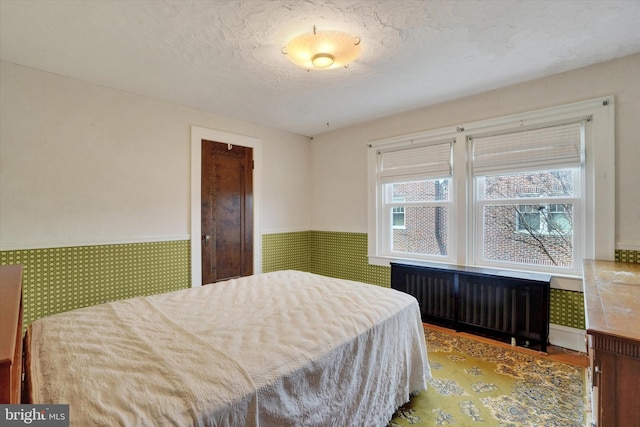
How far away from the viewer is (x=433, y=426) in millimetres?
1742

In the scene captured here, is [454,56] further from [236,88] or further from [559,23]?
[236,88]

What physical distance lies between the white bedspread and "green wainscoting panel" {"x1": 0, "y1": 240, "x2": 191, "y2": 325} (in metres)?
1.32

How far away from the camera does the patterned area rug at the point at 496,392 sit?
71.0 inches

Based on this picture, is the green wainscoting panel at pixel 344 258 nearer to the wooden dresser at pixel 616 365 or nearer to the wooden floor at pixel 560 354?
the wooden floor at pixel 560 354

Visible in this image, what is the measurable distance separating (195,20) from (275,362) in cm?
207

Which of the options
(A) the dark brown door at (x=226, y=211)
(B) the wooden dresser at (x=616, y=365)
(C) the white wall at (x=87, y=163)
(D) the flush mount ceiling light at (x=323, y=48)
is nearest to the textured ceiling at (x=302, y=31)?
(D) the flush mount ceiling light at (x=323, y=48)

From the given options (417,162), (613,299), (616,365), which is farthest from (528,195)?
(616,365)

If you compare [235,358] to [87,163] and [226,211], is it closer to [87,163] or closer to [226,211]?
[87,163]

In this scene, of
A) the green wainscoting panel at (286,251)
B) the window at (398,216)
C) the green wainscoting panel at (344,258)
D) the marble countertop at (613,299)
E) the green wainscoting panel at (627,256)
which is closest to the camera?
the marble countertop at (613,299)

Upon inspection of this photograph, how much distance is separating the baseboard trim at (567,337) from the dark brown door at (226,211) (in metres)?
3.39

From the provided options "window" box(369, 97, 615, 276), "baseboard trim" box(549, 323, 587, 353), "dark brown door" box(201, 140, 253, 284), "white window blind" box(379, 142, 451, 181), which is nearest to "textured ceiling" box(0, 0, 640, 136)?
"window" box(369, 97, 615, 276)

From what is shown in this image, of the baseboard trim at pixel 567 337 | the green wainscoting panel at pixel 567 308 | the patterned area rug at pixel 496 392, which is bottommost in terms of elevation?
the patterned area rug at pixel 496 392

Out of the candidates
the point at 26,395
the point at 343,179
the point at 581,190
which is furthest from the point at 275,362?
the point at 343,179

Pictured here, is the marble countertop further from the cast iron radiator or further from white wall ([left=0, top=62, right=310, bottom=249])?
white wall ([left=0, top=62, right=310, bottom=249])
